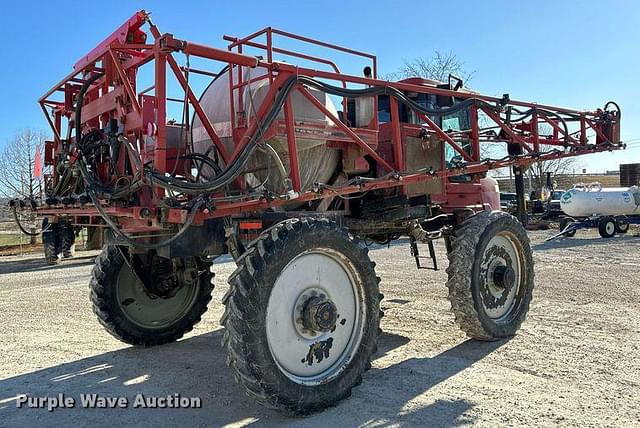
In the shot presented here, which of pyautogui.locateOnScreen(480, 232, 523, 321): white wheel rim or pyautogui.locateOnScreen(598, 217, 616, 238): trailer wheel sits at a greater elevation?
pyautogui.locateOnScreen(480, 232, 523, 321): white wheel rim

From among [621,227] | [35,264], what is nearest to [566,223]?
[621,227]

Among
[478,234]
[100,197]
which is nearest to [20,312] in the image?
[100,197]

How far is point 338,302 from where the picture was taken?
4602mm

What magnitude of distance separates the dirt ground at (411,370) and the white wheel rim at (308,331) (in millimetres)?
362

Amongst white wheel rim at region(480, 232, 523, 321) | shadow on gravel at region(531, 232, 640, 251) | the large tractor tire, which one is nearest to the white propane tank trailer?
shadow on gravel at region(531, 232, 640, 251)

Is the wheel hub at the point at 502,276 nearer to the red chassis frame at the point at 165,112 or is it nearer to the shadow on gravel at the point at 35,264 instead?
the red chassis frame at the point at 165,112

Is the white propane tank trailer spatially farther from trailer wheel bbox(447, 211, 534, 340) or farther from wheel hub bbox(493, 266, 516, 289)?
wheel hub bbox(493, 266, 516, 289)

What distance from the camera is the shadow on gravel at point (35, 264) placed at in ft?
58.3

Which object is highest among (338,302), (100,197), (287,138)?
(287,138)

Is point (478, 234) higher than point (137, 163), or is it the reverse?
point (137, 163)

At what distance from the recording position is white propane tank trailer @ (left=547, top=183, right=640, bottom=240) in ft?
71.6

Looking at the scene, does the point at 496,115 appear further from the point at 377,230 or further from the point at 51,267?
the point at 51,267

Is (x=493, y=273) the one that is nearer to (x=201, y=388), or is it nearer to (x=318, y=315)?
(x=318, y=315)

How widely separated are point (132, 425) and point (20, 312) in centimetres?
614
